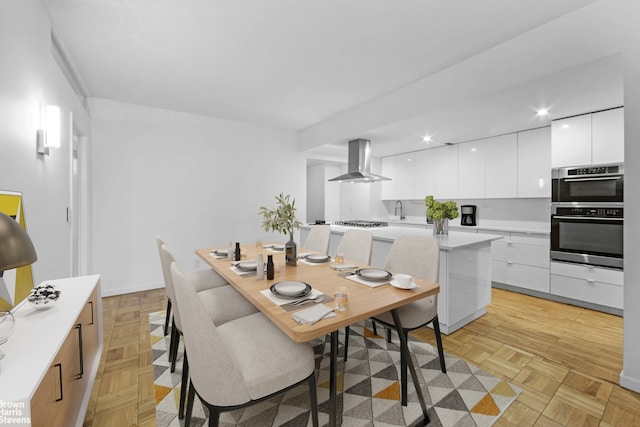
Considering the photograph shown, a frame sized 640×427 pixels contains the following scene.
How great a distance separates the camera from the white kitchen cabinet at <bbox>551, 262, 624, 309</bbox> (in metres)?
2.95

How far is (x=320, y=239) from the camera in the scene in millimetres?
3193

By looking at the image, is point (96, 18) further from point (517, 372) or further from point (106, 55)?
point (517, 372)

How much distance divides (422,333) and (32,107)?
3.33 meters

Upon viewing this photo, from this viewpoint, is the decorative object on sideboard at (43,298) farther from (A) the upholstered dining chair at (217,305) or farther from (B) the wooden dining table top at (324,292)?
(B) the wooden dining table top at (324,292)

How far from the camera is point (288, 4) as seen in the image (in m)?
1.88

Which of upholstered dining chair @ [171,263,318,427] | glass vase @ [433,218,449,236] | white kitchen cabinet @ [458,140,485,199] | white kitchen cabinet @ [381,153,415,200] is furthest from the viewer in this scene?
white kitchen cabinet @ [381,153,415,200]

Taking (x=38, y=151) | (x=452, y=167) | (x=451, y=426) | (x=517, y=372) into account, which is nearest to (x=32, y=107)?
(x=38, y=151)

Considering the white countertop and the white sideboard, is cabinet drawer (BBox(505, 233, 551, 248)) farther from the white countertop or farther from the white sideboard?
the white sideboard

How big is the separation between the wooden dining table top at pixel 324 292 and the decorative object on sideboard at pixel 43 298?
837 millimetres

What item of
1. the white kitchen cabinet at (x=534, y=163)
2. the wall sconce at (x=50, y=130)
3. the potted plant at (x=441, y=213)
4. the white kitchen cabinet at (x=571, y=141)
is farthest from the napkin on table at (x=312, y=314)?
the white kitchen cabinet at (x=534, y=163)

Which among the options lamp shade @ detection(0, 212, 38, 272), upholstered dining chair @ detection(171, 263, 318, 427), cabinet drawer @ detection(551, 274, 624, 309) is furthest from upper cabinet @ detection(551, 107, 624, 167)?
lamp shade @ detection(0, 212, 38, 272)

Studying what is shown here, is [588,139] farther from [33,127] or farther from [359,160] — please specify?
[33,127]

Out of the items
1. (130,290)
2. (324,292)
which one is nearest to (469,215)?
(324,292)

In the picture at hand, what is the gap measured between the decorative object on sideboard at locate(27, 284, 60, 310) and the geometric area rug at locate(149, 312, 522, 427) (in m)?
0.85
